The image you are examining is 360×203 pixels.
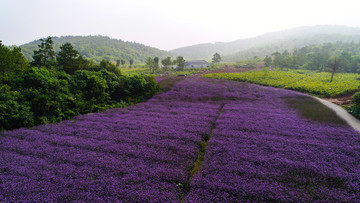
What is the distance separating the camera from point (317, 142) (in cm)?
1184

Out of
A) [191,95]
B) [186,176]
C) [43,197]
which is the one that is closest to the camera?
[43,197]

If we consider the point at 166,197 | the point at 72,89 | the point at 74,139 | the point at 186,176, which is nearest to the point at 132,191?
the point at 166,197

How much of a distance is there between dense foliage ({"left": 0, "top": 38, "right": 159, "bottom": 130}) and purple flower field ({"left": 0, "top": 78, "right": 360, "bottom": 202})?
1.74 meters

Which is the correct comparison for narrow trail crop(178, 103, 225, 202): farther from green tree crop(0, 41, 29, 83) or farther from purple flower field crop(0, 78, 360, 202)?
green tree crop(0, 41, 29, 83)

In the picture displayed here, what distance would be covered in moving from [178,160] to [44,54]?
103 feet

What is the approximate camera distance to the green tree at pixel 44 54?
26594mm

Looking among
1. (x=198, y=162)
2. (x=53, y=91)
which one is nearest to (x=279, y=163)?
(x=198, y=162)

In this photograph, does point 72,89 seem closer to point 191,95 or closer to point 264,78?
point 191,95

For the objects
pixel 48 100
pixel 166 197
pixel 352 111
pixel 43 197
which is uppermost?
pixel 48 100

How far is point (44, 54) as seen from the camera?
27.7m

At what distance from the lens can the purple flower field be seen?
22.5ft

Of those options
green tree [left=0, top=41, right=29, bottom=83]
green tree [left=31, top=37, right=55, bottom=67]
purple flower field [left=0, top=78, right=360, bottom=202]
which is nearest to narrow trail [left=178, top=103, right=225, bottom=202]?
purple flower field [left=0, top=78, right=360, bottom=202]

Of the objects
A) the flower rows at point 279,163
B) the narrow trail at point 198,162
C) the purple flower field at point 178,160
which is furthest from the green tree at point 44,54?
the flower rows at point 279,163

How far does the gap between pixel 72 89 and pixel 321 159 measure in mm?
Result: 24059
